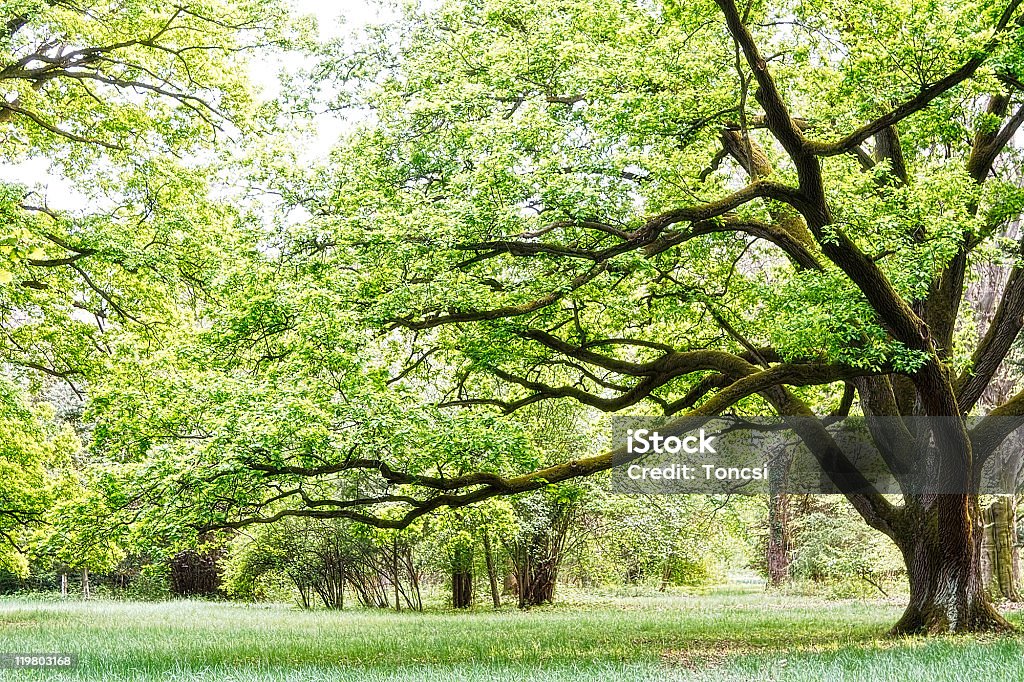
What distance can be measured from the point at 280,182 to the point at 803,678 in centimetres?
804

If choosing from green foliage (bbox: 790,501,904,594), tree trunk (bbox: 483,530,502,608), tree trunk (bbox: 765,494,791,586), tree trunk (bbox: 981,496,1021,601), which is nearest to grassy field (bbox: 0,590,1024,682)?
tree trunk (bbox: 483,530,502,608)

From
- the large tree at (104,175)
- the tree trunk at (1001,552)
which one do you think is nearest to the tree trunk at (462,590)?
the large tree at (104,175)

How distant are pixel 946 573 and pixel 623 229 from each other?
697 cm

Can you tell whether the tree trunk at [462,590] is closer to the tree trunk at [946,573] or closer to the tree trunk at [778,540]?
the tree trunk at [778,540]

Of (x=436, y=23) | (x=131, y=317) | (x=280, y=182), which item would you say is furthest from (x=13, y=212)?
(x=436, y=23)

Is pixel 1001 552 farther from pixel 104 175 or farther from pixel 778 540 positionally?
pixel 104 175

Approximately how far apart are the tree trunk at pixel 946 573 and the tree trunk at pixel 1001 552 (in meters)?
9.56

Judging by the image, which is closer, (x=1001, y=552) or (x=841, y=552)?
(x=1001, y=552)

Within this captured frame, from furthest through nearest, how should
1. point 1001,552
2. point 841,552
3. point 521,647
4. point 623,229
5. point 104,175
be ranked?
point 841,552 → point 1001,552 → point 104,175 → point 521,647 → point 623,229

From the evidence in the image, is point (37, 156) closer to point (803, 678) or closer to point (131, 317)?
point (131, 317)

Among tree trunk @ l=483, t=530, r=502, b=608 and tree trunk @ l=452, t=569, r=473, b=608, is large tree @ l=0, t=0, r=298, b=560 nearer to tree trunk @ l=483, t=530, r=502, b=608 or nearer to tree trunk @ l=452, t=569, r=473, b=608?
tree trunk @ l=483, t=530, r=502, b=608

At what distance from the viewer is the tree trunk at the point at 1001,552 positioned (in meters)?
21.3

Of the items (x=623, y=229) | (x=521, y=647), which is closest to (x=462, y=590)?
(x=521, y=647)

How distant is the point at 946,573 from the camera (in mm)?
12805
